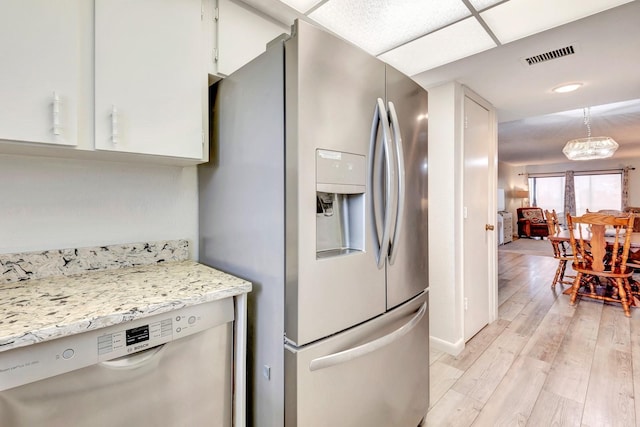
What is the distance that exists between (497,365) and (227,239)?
219 cm

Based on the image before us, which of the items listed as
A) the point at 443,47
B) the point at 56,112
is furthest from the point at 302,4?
the point at 56,112

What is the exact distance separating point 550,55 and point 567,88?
0.76m

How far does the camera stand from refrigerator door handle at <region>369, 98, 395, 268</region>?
46.8 inches

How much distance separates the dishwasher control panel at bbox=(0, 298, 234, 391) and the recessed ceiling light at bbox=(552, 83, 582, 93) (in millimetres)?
3007

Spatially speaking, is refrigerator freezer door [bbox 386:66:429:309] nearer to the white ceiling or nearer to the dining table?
the white ceiling

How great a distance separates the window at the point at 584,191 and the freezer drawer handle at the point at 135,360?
1180 cm

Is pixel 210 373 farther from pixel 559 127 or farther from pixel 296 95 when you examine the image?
pixel 559 127

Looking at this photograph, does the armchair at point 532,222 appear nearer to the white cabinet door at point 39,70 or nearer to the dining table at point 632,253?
the dining table at point 632,253

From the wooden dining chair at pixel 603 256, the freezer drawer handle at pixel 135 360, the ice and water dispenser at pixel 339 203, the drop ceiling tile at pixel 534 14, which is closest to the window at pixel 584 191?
the wooden dining chair at pixel 603 256

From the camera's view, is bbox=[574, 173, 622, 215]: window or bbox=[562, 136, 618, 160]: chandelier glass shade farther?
bbox=[574, 173, 622, 215]: window

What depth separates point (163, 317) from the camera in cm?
92

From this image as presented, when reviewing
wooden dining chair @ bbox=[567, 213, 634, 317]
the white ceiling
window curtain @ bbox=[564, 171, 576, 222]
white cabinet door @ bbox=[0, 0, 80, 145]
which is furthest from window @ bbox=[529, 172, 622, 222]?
white cabinet door @ bbox=[0, 0, 80, 145]

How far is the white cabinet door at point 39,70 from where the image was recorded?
89cm

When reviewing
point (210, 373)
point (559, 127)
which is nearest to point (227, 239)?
point (210, 373)
